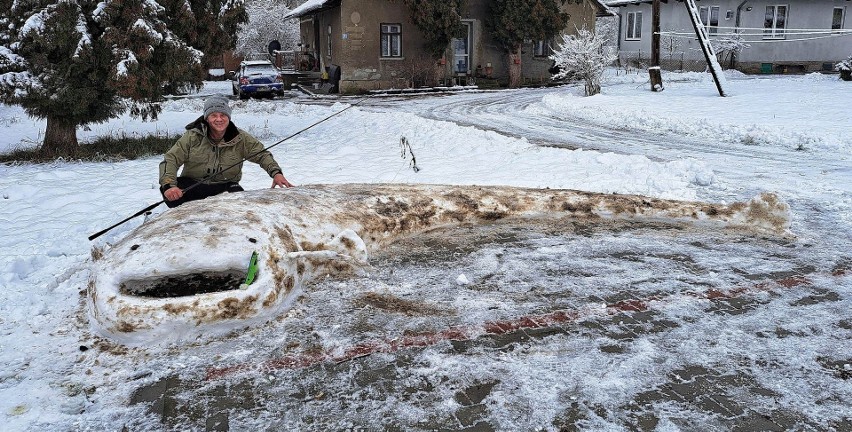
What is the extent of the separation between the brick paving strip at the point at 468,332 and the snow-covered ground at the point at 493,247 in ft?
0.46

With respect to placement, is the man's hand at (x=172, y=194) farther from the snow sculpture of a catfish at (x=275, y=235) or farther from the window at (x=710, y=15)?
the window at (x=710, y=15)

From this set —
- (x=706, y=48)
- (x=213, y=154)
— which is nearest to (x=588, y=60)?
(x=706, y=48)

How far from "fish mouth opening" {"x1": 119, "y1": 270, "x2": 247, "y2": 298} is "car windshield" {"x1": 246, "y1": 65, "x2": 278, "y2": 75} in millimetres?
22413

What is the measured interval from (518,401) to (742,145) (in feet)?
37.0

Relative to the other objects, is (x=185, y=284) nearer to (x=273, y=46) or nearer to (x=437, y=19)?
(x=437, y=19)

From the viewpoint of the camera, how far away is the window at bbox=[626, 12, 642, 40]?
37281mm

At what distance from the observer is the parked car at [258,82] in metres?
24.8

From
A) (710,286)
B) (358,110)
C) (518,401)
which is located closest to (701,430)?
(518,401)

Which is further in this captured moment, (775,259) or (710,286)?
(775,259)

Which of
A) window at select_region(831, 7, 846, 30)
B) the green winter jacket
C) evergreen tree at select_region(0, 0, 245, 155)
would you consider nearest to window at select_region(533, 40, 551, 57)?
window at select_region(831, 7, 846, 30)

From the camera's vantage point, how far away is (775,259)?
552 centimetres

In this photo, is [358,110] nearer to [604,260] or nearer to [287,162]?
[287,162]

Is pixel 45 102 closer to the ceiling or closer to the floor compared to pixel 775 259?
closer to the ceiling

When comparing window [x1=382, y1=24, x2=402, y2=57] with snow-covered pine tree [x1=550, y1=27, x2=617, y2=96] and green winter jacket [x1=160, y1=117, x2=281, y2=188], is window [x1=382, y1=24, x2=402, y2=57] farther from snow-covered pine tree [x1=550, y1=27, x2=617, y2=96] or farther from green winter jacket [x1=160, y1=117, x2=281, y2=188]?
green winter jacket [x1=160, y1=117, x2=281, y2=188]
